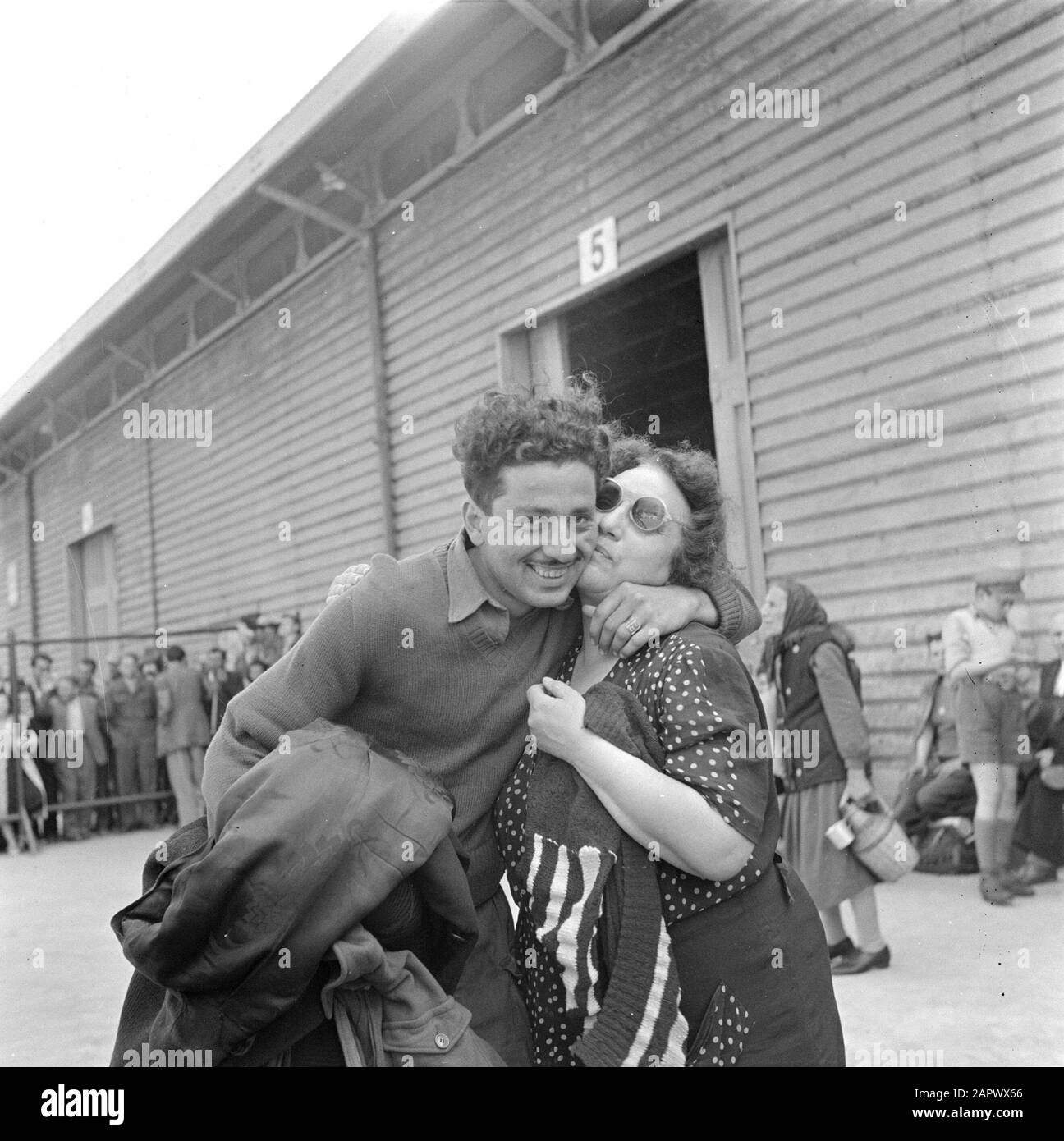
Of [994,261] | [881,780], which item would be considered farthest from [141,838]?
[994,261]

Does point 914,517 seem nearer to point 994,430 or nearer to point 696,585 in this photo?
point 994,430

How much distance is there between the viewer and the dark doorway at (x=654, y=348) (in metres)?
7.73

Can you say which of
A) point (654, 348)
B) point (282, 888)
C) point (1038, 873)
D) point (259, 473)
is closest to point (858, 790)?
point (1038, 873)

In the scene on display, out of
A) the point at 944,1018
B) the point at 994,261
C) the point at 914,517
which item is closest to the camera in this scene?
the point at 944,1018

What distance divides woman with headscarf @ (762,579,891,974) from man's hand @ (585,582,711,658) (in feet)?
10.8

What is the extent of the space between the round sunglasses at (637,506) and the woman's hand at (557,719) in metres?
0.33

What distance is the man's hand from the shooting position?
1.71 meters

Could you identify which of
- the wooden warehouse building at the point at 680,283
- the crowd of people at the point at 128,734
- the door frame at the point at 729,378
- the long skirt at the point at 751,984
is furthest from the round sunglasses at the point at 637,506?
the crowd of people at the point at 128,734

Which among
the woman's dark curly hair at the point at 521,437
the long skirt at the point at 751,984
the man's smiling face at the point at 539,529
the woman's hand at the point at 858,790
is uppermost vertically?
the woman's dark curly hair at the point at 521,437

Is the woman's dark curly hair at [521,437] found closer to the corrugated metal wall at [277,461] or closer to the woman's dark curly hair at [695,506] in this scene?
the woman's dark curly hair at [695,506]

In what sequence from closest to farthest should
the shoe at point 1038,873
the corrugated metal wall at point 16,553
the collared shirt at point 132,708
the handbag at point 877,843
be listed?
the handbag at point 877,843 < the shoe at point 1038,873 < the collared shirt at point 132,708 < the corrugated metal wall at point 16,553

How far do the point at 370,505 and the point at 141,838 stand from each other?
14.6ft

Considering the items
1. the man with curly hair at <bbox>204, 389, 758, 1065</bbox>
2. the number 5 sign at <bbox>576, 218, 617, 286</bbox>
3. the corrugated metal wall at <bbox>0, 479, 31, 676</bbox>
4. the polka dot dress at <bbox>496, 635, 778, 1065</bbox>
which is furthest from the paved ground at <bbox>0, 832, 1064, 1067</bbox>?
the corrugated metal wall at <bbox>0, 479, 31, 676</bbox>
